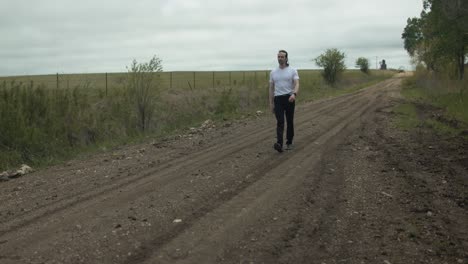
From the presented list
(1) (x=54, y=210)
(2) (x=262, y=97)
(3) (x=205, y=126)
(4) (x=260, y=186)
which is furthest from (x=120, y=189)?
(2) (x=262, y=97)

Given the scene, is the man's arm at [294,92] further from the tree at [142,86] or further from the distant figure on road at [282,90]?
the tree at [142,86]

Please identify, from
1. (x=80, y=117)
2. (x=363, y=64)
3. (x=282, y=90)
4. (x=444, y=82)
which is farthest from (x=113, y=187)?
(x=363, y=64)

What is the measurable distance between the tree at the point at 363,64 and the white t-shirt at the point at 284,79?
10594cm

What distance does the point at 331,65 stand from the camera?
5372 cm

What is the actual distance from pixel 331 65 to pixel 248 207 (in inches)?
1940

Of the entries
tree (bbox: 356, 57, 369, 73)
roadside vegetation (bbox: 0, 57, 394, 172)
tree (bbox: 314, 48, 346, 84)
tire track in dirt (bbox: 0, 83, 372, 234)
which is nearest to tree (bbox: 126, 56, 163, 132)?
roadside vegetation (bbox: 0, 57, 394, 172)

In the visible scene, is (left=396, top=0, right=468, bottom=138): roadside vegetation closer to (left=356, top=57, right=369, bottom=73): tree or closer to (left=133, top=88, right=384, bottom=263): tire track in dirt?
(left=133, top=88, right=384, bottom=263): tire track in dirt

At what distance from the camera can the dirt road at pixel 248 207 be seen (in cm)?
482

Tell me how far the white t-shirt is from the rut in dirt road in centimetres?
128

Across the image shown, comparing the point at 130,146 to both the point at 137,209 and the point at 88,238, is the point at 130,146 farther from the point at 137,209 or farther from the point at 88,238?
the point at 88,238

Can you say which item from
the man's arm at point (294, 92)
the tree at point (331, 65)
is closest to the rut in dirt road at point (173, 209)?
the man's arm at point (294, 92)

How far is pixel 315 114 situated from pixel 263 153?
926cm

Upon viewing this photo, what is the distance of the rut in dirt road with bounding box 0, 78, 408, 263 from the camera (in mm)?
4879

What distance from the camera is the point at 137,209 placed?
6.34 metres
